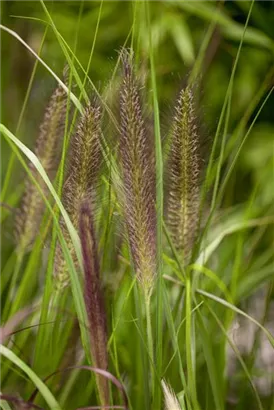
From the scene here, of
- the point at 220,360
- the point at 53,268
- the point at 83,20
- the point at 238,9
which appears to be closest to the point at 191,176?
the point at 53,268

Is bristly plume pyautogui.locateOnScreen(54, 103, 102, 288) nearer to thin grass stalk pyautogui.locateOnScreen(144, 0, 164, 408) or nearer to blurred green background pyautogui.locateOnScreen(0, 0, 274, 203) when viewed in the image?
thin grass stalk pyautogui.locateOnScreen(144, 0, 164, 408)

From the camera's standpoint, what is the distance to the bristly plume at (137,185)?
2.47 ft

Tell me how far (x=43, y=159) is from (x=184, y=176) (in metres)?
0.22

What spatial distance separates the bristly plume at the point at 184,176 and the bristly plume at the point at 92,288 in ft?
0.52

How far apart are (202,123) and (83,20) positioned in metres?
1.16

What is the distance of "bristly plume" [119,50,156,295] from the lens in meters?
0.75

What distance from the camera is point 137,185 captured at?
0.75 m

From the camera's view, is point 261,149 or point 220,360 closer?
point 220,360

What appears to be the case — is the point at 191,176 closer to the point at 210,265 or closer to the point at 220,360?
the point at 220,360

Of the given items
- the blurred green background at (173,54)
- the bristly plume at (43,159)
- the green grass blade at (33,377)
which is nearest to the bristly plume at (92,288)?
the green grass blade at (33,377)

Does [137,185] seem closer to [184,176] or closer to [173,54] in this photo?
[184,176]

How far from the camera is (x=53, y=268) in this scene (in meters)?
0.88

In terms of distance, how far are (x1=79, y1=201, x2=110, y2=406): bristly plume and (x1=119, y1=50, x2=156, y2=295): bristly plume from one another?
9 centimetres

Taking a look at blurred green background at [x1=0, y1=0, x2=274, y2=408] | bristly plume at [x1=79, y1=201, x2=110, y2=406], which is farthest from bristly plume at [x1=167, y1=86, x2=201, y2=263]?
blurred green background at [x1=0, y1=0, x2=274, y2=408]
